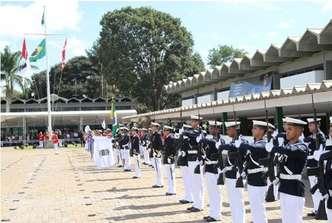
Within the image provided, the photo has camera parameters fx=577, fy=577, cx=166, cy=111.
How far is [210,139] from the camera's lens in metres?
11.6

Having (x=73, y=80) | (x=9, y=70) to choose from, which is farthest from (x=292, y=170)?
(x=73, y=80)

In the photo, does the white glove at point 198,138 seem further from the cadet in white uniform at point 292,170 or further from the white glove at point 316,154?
the cadet in white uniform at point 292,170

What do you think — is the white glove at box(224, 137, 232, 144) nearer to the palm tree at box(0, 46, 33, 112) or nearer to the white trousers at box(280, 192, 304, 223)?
the white trousers at box(280, 192, 304, 223)

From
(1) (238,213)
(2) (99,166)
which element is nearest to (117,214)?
(1) (238,213)

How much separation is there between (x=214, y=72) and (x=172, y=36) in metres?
21.0

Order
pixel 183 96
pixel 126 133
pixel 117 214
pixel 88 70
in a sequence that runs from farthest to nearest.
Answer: pixel 88 70 < pixel 183 96 < pixel 126 133 < pixel 117 214

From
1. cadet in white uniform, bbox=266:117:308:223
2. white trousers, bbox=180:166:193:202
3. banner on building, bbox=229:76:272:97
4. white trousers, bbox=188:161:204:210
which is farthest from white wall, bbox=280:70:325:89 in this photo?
cadet in white uniform, bbox=266:117:308:223

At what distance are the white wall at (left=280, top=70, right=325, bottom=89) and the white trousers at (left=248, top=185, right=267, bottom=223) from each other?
634 inches

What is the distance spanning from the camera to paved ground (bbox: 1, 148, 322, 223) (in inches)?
487

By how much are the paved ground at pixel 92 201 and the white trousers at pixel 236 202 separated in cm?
127

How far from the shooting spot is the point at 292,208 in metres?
7.88

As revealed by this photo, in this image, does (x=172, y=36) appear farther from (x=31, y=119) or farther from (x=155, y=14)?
(x=31, y=119)

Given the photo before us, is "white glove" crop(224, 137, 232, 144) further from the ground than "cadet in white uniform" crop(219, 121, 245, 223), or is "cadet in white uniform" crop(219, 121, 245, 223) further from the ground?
"white glove" crop(224, 137, 232, 144)

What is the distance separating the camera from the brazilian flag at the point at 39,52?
164 ft
